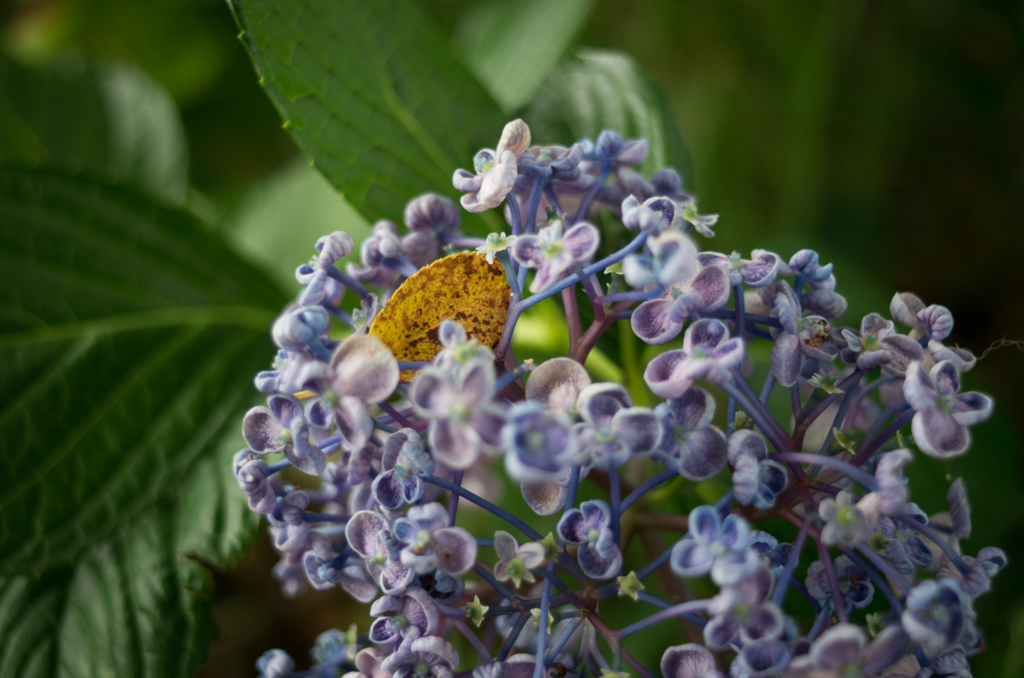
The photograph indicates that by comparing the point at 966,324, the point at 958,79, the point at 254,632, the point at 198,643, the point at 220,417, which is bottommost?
the point at 254,632

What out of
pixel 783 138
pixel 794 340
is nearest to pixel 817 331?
pixel 794 340

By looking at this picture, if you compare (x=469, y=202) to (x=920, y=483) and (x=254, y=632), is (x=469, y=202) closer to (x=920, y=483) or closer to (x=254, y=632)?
(x=920, y=483)

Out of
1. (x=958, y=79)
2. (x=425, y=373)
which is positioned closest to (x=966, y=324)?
(x=958, y=79)

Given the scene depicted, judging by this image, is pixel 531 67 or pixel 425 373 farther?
pixel 531 67

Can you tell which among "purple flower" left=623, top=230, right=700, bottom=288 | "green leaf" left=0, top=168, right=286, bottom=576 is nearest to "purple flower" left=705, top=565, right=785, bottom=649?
"purple flower" left=623, top=230, right=700, bottom=288

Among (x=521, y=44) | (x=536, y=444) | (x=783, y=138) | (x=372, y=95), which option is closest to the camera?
(x=536, y=444)

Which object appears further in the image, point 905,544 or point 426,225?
point 426,225

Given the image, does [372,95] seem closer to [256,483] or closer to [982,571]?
[256,483]
